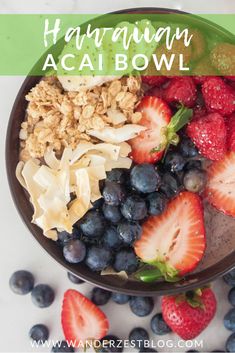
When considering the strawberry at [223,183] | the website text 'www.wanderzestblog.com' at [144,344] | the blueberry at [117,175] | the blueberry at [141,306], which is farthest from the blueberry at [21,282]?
the strawberry at [223,183]

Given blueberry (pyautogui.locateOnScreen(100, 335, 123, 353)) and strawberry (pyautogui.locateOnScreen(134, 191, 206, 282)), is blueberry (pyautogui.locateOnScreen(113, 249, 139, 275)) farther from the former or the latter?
blueberry (pyautogui.locateOnScreen(100, 335, 123, 353))

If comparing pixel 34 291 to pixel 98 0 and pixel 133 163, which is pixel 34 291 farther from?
pixel 98 0

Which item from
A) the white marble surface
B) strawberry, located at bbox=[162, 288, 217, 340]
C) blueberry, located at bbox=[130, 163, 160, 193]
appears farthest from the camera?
the white marble surface

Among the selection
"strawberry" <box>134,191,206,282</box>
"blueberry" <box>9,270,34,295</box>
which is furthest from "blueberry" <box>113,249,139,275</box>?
"blueberry" <box>9,270,34,295</box>

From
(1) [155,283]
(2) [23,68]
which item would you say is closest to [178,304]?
(1) [155,283]

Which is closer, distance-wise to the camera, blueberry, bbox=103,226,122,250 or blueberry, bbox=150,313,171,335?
blueberry, bbox=103,226,122,250

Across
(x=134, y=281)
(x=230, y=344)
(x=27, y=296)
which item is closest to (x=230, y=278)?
(x=230, y=344)

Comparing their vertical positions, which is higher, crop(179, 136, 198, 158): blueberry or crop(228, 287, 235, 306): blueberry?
crop(179, 136, 198, 158): blueberry
